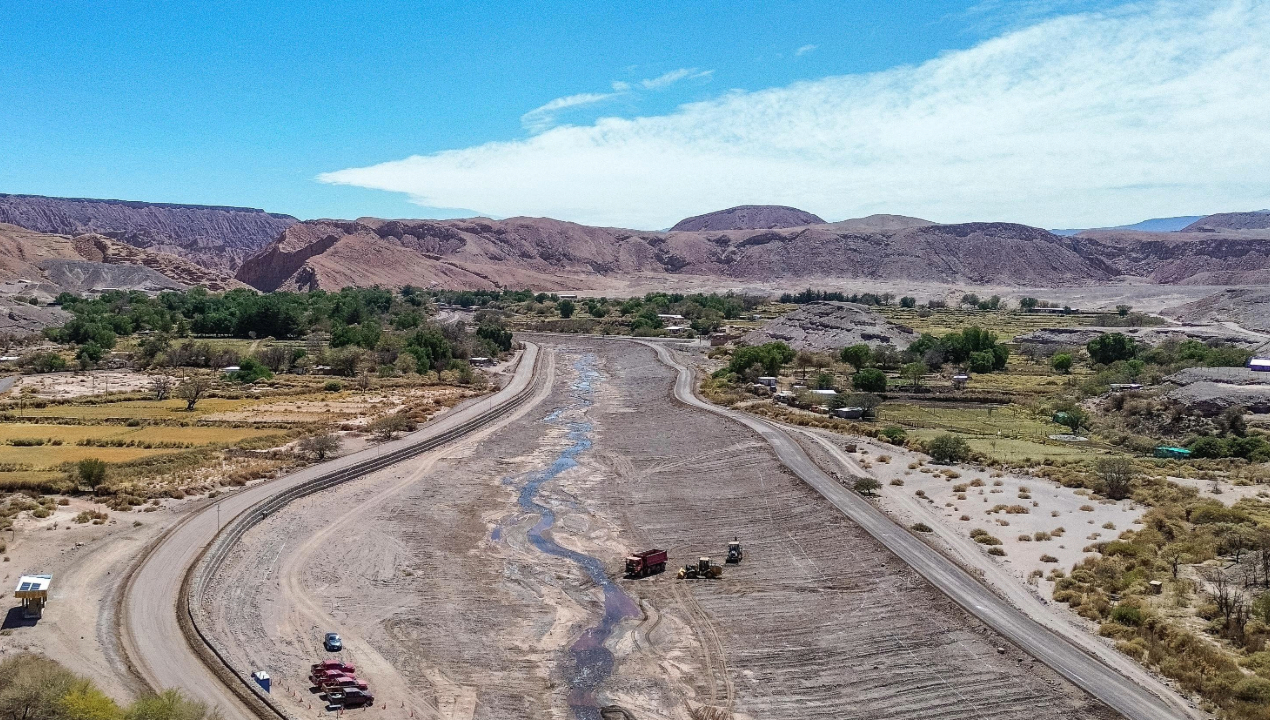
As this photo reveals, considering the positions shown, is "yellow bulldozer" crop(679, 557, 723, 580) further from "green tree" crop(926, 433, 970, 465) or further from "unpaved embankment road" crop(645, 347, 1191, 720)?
"green tree" crop(926, 433, 970, 465)

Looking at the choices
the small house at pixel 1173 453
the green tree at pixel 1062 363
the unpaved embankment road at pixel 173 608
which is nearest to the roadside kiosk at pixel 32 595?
the unpaved embankment road at pixel 173 608

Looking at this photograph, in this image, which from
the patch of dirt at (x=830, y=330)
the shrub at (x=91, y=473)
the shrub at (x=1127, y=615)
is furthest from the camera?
the patch of dirt at (x=830, y=330)

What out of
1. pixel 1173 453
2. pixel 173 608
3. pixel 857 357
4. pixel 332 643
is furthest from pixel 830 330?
pixel 173 608

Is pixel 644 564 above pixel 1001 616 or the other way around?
the other way around

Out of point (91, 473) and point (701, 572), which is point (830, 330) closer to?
point (701, 572)

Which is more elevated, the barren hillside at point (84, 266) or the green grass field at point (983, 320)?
the barren hillside at point (84, 266)

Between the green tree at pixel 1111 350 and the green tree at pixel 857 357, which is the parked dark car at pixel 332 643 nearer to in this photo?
the green tree at pixel 857 357

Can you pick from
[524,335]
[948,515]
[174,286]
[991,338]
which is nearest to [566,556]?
[948,515]
